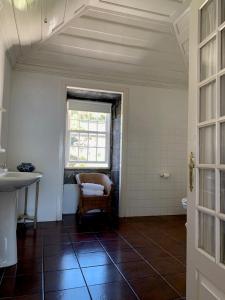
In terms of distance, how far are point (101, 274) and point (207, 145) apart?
5.25 ft

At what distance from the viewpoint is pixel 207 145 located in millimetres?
1131

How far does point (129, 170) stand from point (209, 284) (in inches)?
119

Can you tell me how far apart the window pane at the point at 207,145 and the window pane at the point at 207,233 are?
0.86 ft

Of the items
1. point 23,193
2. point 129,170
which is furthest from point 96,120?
point 23,193

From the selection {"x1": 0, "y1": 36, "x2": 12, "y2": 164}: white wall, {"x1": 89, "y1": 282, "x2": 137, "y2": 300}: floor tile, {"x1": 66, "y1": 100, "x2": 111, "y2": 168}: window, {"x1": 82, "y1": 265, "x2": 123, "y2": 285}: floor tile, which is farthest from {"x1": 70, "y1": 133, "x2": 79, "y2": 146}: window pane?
{"x1": 89, "y1": 282, "x2": 137, "y2": 300}: floor tile

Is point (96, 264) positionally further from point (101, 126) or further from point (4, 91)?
point (101, 126)

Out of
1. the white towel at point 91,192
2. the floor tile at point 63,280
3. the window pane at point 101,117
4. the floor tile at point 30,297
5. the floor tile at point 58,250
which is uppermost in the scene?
the window pane at point 101,117

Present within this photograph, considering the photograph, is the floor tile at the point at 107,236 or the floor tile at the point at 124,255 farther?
the floor tile at the point at 107,236

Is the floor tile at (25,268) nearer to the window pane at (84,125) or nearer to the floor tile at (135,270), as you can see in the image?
the floor tile at (135,270)

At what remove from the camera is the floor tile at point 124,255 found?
2.44 m

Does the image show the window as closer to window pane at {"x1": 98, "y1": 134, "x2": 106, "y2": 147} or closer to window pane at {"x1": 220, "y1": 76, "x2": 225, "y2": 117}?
window pane at {"x1": 98, "y1": 134, "x2": 106, "y2": 147}

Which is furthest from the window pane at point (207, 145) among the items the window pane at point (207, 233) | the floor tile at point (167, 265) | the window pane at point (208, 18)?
the floor tile at point (167, 265)

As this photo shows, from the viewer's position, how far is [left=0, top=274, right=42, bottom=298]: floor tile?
5.96 feet

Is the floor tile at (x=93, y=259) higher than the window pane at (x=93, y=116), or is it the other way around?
the window pane at (x=93, y=116)
